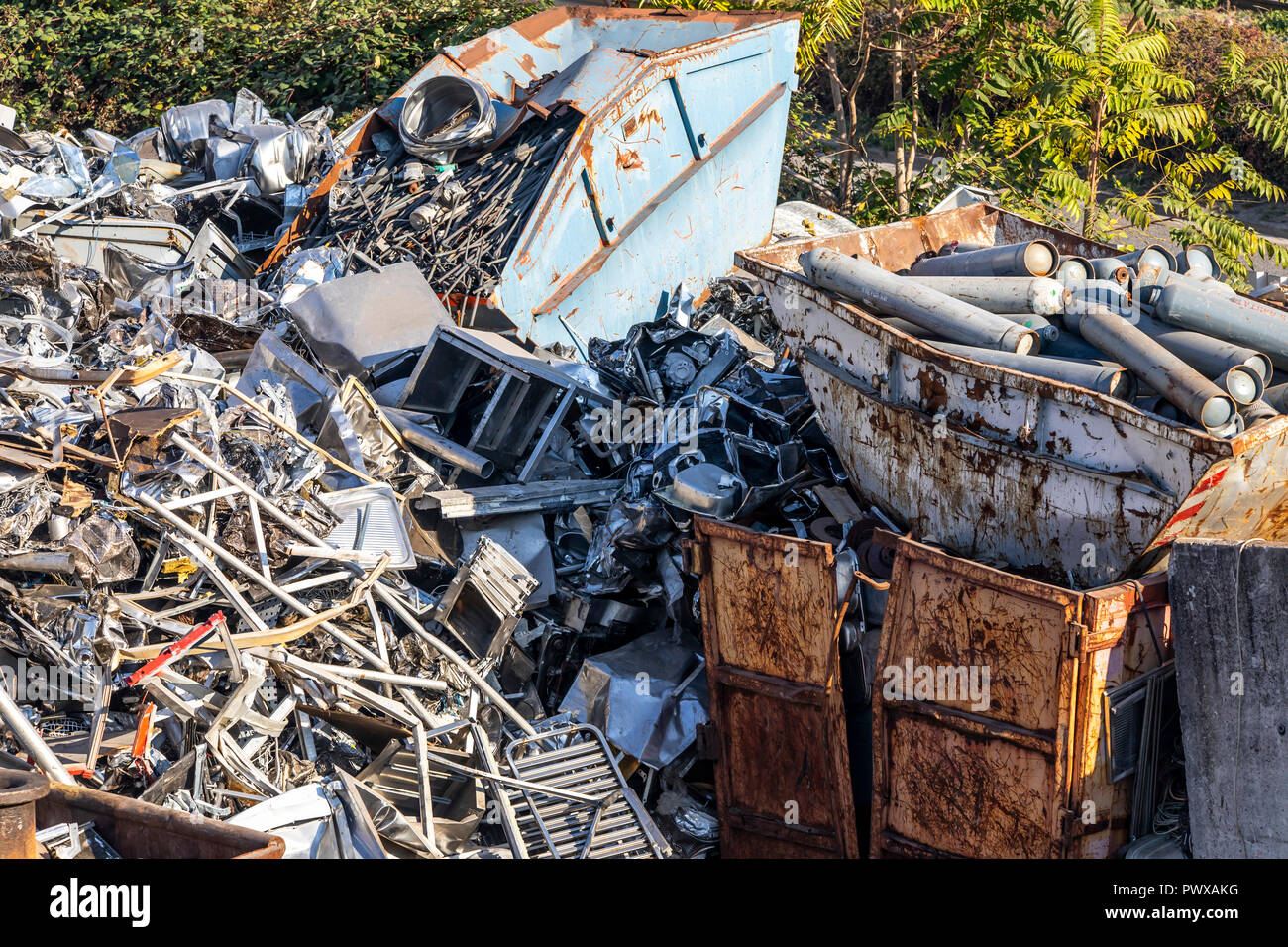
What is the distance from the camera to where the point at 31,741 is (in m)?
3.25

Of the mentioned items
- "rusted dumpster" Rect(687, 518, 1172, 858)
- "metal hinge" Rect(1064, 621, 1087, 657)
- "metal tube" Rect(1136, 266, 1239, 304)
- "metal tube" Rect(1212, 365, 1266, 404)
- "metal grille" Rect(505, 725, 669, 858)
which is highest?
"metal tube" Rect(1136, 266, 1239, 304)

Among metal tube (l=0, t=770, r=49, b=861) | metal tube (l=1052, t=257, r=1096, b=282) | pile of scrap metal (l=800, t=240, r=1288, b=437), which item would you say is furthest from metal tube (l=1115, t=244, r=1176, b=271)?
metal tube (l=0, t=770, r=49, b=861)

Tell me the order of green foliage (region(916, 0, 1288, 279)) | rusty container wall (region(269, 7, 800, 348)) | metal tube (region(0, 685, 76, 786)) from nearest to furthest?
1. metal tube (region(0, 685, 76, 786))
2. rusty container wall (region(269, 7, 800, 348))
3. green foliage (region(916, 0, 1288, 279))

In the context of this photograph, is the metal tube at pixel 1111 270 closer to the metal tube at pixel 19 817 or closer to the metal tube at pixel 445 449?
the metal tube at pixel 445 449

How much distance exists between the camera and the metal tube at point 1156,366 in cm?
360

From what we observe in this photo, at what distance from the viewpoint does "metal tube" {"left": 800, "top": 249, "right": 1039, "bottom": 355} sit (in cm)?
423

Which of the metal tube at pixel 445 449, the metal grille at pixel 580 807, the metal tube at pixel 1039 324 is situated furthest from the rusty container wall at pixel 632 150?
Result: the metal tube at pixel 1039 324

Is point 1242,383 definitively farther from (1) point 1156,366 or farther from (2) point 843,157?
(2) point 843,157

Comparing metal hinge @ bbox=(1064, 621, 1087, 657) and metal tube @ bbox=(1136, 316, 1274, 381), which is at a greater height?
metal tube @ bbox=(1136, 316, 1274, 381)

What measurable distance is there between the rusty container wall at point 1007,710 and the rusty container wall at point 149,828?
2.11 m

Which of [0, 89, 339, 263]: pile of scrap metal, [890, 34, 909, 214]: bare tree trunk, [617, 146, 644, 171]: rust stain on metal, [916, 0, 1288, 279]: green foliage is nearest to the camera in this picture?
[617, 146, 644, 171]: rust stain on metal

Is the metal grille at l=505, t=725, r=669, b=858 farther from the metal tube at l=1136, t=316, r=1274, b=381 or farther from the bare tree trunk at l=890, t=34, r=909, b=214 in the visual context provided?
the bare tree trunk at l=890, t=34, r=909, b=214

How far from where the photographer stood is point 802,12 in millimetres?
8023

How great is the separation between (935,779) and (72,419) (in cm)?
382
